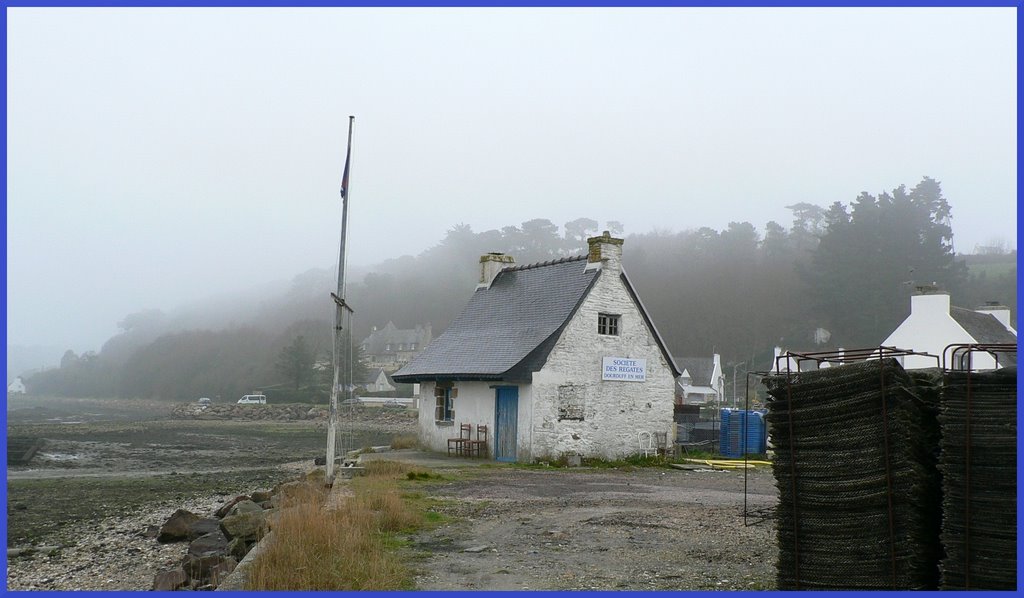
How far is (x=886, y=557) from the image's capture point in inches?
301

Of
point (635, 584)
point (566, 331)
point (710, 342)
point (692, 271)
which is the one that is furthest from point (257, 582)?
point (692, 271)

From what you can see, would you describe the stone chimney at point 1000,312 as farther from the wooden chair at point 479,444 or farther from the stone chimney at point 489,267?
the wooden chair at point 479,444

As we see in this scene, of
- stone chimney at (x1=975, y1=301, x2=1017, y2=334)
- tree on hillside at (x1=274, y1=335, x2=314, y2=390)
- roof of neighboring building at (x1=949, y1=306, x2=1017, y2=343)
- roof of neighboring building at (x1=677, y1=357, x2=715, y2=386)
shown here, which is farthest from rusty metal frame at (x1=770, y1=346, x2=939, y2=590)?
tree on hillside at (x1=274, y1=335, x2=314, y2=390)

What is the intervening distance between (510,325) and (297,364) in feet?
222

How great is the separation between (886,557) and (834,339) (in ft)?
235

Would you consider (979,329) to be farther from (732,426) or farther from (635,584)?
(635,584)

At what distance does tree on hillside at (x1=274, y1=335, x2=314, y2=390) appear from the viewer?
90.2 metres

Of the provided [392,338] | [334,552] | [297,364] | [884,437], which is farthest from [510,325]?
[392,338]

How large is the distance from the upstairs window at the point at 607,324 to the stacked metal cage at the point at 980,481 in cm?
1729

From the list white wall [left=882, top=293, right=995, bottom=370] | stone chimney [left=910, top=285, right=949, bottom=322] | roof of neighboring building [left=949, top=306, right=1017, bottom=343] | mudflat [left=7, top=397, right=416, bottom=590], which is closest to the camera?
mudflat [left=7, top=397, right=416, bottom=590]

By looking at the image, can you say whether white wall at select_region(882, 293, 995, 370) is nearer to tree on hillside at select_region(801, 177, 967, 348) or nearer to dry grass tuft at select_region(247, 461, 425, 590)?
dry grass tuft at select_region(247, 461, 425, 590)

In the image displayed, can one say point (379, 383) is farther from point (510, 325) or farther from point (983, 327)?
point (510, 325)

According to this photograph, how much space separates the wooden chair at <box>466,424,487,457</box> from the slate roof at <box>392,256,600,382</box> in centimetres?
137

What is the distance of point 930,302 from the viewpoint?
33.0m
